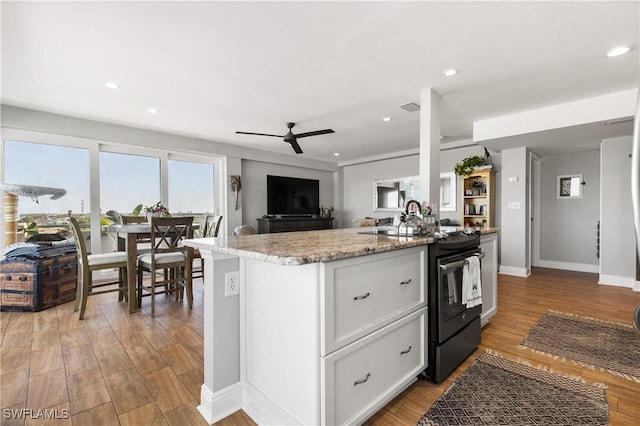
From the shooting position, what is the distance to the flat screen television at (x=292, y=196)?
6.66 metres

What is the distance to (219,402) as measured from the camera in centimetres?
153

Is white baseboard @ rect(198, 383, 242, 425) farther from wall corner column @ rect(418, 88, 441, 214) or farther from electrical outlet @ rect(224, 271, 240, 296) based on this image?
wall corner column @ rect(418, 88, 441, 214)

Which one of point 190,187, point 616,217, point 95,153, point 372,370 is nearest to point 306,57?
point 372,370

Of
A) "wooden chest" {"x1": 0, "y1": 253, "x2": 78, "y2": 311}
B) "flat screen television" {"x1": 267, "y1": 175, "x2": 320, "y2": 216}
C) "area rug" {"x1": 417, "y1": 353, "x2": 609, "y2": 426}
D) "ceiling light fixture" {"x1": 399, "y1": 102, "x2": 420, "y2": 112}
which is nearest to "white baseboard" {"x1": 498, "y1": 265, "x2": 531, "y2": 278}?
"ceiling light fixture" {"x1": 399, "y1": 102, "x2": 420, "y2": 112}

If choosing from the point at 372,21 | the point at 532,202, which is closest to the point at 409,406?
the point at 372,21

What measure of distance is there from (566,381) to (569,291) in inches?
106

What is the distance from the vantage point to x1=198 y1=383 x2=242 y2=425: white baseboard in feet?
4.93

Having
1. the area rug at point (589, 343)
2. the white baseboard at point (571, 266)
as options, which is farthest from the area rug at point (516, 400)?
the white baseboard at point (571, 266)

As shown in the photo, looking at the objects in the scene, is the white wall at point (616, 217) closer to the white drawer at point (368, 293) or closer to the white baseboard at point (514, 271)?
the white baseboard at point (514, 271)

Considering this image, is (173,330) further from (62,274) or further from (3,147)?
(3,147)

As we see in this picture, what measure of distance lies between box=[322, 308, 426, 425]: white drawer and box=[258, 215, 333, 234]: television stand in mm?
4873

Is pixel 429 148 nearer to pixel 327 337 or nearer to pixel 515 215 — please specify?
pixel 327 337

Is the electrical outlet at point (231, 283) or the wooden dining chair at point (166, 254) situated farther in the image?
the wooden dining chair at point (166, 254)

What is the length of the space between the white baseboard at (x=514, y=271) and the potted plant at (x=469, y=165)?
5.89ft
